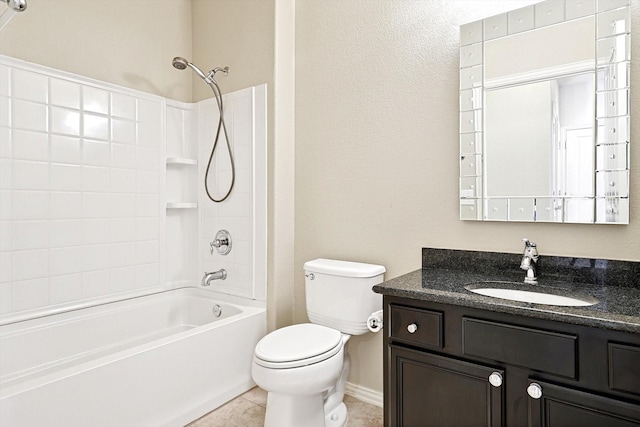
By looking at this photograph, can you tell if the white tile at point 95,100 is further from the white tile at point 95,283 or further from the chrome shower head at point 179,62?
the white tile at point 95,283

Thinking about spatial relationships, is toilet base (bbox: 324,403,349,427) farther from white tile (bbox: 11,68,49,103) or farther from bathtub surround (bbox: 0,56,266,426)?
white tile (bbox: 11,68,49,103)

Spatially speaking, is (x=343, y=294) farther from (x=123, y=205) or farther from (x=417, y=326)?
(x=123, y=205)

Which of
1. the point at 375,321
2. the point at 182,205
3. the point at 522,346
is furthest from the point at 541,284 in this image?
the point at 182,205

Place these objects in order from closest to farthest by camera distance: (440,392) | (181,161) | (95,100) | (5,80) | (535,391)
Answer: (535,391) < (440,392) < (5,80) < (95,100) < (181,161)

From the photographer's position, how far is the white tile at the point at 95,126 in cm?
220

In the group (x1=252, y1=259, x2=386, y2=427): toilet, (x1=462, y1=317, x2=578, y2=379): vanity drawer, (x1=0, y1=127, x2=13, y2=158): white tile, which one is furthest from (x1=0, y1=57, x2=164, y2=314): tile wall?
(x1=462, y1=317, x2=578, y2=379): vanity drawer

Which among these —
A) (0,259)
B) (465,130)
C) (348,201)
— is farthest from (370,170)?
(0,259)

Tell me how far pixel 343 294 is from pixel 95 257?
1478 millimetres

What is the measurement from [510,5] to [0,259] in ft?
8.80

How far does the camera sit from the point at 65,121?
2115 millimetres

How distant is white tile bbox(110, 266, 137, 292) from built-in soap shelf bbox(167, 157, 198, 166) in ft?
2.43

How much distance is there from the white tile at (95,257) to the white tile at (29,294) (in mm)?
211

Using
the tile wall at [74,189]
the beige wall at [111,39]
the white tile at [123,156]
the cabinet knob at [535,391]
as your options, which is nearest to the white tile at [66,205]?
the tile wall at [74,189]

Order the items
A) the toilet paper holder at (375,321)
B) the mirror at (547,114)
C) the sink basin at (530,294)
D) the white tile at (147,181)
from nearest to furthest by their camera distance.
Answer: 1. the sink basin at (530,294)
2. the mirror at (547,114)
3. the toilet paper holder at (375,321)
4. the white tile at (147,181)
